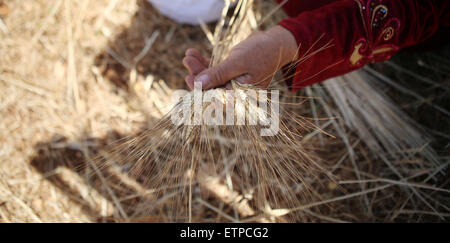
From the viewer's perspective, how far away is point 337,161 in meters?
1.07

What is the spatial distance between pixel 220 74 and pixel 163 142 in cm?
35

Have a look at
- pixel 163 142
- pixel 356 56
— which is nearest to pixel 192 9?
pixel 163 142

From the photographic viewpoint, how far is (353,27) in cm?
72

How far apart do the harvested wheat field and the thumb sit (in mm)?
271

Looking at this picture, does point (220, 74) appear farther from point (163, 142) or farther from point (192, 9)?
point (192, 9)

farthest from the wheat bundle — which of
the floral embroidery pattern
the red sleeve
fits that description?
the floral embroidery pattern

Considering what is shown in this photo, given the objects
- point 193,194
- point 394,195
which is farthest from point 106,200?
point 394,195

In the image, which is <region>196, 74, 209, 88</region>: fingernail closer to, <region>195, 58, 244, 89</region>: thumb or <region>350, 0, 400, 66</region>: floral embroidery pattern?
<region>195, 58, 244, 89</region>: thumb

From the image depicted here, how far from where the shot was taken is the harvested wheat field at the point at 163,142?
1.01m

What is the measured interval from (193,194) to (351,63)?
64 cm

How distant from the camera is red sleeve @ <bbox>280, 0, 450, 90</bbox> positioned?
2.33ft

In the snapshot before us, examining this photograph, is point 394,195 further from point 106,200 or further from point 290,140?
point 106,200

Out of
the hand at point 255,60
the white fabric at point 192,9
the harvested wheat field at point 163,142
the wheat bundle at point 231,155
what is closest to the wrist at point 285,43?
the hand at point 255,60

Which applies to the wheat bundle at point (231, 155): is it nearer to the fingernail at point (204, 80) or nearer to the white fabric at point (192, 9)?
the fingernail at point (204, 80)
